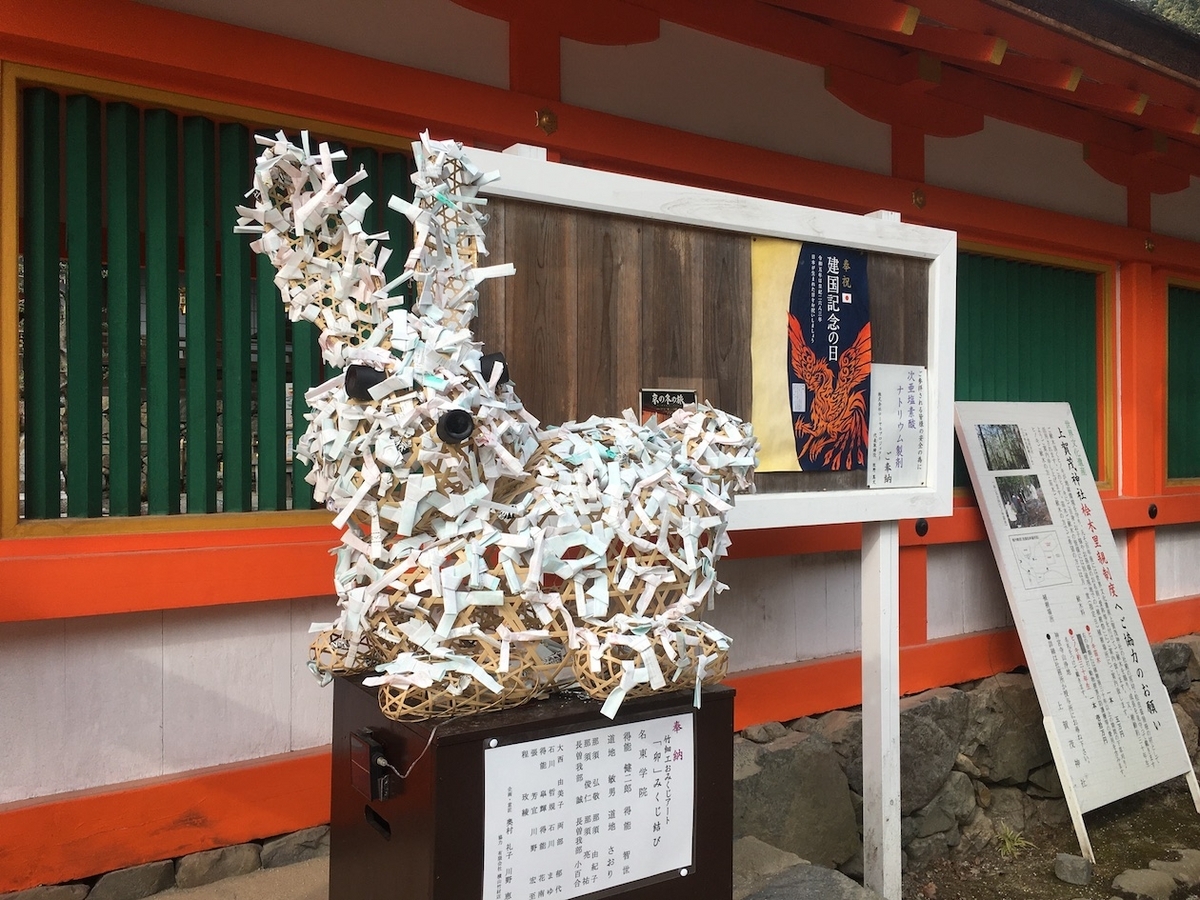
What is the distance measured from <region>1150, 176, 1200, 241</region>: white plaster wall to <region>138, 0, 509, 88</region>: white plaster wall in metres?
4.50

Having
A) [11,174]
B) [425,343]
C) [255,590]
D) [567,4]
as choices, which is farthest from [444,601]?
[567,4]

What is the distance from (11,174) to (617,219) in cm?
169

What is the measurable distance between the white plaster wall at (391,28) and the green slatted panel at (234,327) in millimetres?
309

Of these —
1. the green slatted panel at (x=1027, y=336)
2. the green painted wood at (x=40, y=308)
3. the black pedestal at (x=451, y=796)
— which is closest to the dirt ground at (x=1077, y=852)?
the green slatted panel at (x=1027, y=336)

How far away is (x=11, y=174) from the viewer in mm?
2461

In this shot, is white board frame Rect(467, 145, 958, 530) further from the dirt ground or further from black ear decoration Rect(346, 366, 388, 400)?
the dirt ground

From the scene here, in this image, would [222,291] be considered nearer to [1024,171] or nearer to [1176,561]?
[1024,171]

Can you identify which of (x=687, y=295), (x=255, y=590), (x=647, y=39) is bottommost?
(x=255, y=590)

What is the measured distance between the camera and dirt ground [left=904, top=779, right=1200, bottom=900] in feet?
13.3

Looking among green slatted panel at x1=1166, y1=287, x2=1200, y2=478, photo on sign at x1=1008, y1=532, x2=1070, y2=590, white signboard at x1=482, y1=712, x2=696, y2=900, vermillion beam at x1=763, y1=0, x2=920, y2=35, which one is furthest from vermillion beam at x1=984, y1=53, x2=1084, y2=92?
white signboard at x1=482, y1=712, x2=696, y2=900

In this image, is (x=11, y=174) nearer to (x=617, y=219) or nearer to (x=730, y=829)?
(x=617, y=219)

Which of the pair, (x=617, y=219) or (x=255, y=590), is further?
(x=255, y=590)

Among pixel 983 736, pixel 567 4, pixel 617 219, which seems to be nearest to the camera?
pixel 617 219

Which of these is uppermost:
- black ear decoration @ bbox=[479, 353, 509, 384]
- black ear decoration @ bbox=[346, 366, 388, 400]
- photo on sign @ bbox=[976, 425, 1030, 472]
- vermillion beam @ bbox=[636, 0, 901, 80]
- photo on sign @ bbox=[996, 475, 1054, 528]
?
vermillion beam @ bbox=[636, 0, 901, 80]
